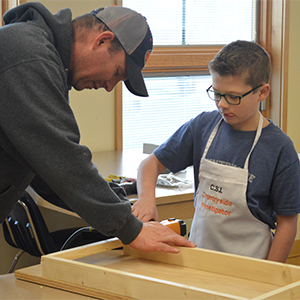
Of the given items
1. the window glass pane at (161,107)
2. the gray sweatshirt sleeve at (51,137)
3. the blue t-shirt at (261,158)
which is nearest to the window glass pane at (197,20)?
the window glass pane at (161,107)

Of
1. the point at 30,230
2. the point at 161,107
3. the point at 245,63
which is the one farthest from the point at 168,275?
the point at 161,107

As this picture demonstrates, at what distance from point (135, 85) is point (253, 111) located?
37 cm

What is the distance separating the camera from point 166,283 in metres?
0.85

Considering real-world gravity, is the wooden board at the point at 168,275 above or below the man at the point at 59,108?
below

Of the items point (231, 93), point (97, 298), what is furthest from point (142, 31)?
point (97, 298)

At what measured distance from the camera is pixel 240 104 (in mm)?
1240

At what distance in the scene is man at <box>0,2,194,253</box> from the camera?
35.3 inches

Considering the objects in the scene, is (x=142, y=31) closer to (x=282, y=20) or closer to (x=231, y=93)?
(x=231, y=93)

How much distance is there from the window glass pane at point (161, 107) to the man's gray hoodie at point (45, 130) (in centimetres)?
225

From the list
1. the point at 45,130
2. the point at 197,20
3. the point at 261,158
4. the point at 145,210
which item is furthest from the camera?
the point at 197,20

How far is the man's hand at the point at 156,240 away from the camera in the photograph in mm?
1033

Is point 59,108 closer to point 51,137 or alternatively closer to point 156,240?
point 51,137

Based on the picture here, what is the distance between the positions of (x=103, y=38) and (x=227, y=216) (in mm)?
635

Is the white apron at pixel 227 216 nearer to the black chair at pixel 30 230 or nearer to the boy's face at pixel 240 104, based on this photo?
the boy's face at pixel 240 104
